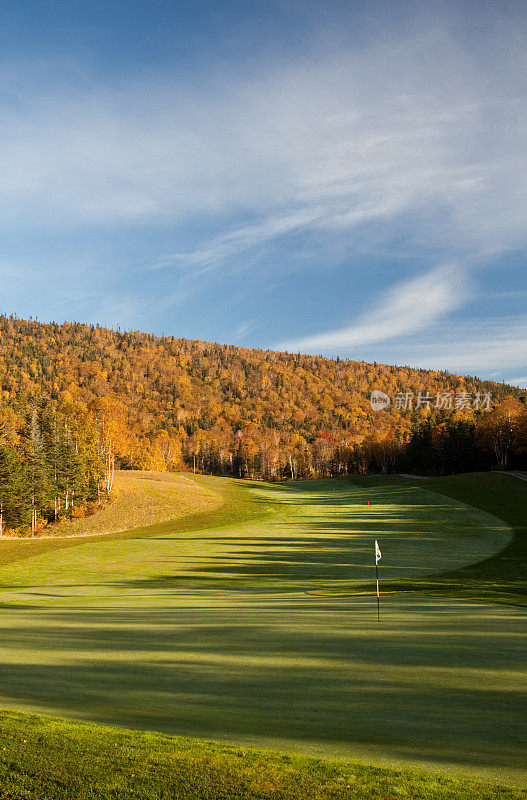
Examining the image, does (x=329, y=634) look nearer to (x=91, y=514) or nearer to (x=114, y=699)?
(x=114, y=699)

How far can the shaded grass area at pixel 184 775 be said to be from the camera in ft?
20.6

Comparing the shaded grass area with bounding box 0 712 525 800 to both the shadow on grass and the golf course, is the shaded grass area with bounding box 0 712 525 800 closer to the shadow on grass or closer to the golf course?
the golf course

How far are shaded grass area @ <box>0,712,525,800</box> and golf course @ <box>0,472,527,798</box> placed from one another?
0.14 feet

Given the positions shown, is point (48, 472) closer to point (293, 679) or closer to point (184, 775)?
point (293, 679)

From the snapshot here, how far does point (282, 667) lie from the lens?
11.9 m

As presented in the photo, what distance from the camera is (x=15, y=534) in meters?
66.9

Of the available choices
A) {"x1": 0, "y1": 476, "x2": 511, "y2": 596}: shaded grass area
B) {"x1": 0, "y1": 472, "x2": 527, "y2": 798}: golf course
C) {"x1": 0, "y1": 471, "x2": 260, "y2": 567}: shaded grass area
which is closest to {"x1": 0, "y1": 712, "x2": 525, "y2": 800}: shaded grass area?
{"x1": 0, "y1": 472, "x2": 527, "y2": 798}: golf course

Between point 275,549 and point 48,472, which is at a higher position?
point 48,472

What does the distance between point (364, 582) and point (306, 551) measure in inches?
519

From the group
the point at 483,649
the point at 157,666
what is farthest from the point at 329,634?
the point at 157,666

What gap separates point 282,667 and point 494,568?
3144 cm

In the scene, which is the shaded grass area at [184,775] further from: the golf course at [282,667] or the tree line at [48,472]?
the tree line at [48,472]

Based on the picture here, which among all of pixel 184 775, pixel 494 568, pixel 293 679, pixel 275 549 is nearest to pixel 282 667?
pixel 293 679

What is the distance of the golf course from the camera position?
289 inches
